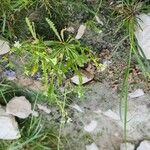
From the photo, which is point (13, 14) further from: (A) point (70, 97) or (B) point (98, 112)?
(B) point (98, 112)

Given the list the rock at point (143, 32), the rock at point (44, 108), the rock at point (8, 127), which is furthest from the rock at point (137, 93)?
the rock at point (8, 127)

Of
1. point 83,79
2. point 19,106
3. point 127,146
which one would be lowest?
point 127,146

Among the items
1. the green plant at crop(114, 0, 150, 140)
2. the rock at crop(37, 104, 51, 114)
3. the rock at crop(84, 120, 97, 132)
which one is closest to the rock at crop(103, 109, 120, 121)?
the rock at crop(84, 120, 97, 132)

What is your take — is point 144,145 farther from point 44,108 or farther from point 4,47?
point 4,47

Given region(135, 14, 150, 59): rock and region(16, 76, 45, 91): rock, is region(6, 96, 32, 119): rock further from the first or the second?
region(135, 14, 150, 59): rock

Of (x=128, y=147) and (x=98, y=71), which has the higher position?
(x=98, y=71)

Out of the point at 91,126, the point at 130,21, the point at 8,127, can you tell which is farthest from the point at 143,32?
the point at 8,127

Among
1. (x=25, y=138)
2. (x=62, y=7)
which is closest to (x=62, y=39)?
(x=62, y=7)
